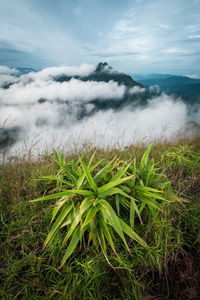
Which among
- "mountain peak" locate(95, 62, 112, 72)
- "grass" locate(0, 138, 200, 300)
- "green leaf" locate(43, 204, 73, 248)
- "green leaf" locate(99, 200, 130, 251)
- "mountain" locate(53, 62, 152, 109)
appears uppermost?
"mountain peak" locate(95, 62, 112, 72)

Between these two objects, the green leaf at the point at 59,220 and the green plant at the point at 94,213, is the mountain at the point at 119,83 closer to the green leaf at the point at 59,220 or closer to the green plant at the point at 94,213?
the green plant at the point at 94,213

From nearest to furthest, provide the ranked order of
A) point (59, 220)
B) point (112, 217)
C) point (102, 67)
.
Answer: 1. point (112, 217)
2. point (59, 220)
3. point (102, 67)

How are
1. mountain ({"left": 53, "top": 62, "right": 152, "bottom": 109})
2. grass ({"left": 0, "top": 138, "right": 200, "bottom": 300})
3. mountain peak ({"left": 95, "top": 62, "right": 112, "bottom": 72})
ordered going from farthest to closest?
mountain peak ({"left": 95, "top": 62, "right": 112, "bottom": 72})
mountain ({"left": 53, "top": 62, "right": 152, "bottom": 109})
grass ({"left": 0, "top": 138, "right": 200, "bottom": 300})

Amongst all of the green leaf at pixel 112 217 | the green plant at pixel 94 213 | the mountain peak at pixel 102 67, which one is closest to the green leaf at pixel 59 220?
the green plant at pixel 94 213

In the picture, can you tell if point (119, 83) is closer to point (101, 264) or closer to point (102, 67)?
point (102, 67)

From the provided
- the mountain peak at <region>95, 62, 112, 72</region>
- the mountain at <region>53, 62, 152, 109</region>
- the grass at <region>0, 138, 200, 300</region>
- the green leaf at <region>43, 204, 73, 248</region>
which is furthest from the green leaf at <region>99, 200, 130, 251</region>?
the mountain peak at <region>95, 62, 112, 72</region>

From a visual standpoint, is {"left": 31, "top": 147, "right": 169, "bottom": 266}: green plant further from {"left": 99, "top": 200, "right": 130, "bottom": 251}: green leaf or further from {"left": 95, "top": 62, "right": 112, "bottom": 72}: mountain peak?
{"left": 95, "top": 62, "right": 112, "bottom": 72}: mountain peak

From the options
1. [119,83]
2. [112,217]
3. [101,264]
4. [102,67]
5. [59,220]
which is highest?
[102,67]

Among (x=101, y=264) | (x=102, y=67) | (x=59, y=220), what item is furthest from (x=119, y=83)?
(x=101, y=264)

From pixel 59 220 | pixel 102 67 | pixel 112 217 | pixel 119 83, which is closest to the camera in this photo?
pixel 112 217

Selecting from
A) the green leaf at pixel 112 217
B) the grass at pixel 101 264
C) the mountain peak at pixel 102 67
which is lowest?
the grass at pixel 101 264

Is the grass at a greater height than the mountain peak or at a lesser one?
lesser

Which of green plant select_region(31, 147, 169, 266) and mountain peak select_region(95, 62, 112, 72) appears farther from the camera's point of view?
mountain peak select_region(95, 62, 112, 72)

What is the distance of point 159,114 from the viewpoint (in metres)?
148
